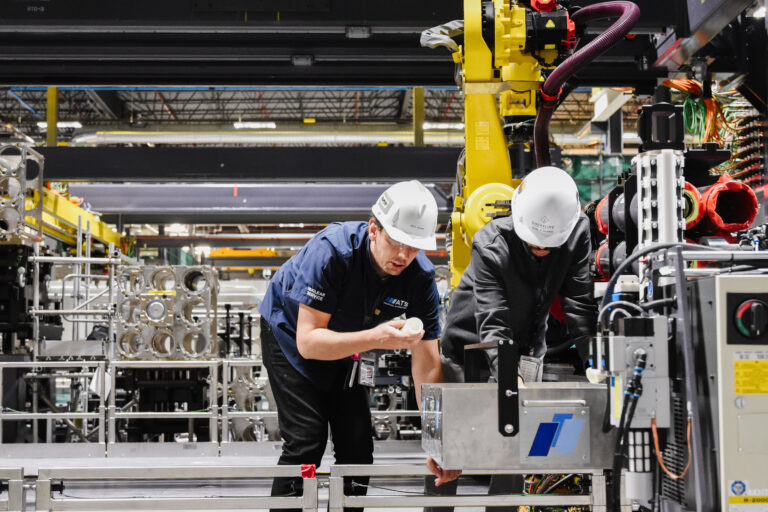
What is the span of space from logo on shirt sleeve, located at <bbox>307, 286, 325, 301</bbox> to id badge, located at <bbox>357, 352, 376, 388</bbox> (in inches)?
9.2

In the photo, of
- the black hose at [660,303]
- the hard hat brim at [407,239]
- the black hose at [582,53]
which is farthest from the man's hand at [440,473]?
the black hose at [582,53]

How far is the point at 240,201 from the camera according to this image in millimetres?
8867

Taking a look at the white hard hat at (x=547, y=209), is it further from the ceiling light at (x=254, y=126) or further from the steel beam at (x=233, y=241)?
the steel beam at (x=233, y=241)

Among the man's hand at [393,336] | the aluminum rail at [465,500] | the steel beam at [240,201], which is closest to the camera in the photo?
the aluminum rail at [465,500]

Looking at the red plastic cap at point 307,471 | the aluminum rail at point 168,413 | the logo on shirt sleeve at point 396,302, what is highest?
the logo on shirt sleeve at point 396,302

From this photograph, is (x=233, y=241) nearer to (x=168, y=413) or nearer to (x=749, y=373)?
(x=168, y=413)

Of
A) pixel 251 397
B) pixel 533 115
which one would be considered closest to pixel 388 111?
pixel 251 397

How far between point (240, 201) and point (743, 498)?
26.1ft

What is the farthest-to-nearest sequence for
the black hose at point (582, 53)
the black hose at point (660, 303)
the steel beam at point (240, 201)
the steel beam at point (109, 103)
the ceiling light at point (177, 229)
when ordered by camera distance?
the ceiling light at point (177, 229) < the steel beam at point (109, 103) < the steel beam at point (240, 201) < the black hose at point (582, 53) < the black hose at point (660, 303)

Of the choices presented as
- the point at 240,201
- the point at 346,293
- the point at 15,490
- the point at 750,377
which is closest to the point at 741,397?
the point at 750,377

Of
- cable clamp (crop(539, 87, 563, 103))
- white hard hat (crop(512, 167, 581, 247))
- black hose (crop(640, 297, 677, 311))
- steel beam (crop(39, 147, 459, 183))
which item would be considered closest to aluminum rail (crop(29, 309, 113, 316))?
steel beam (crop(39, 147, 459, 183))

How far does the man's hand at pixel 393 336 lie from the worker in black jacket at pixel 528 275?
30cm

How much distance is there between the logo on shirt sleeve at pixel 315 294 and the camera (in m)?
2.21

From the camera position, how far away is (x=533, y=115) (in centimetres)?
337
